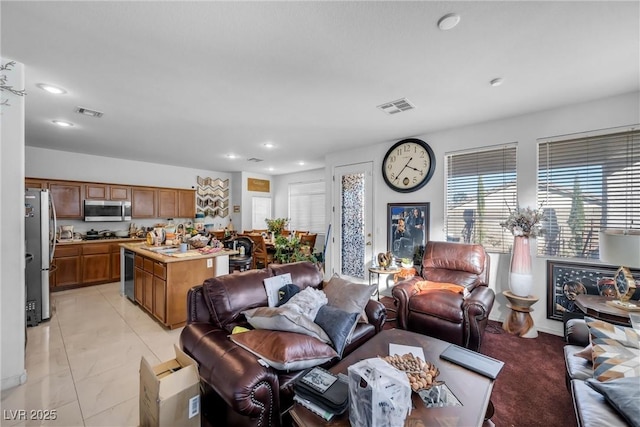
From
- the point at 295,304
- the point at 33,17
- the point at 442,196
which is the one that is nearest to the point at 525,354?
the point at 442,196

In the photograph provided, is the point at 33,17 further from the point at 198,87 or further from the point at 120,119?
the point at 120,119

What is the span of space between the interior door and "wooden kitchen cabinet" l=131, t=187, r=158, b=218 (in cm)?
418

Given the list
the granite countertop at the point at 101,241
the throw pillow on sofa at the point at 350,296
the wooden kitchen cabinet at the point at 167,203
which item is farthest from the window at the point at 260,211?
the throw pillow on sofa at the point at 350,296

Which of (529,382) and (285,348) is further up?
(285,348)

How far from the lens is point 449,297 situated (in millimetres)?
2707

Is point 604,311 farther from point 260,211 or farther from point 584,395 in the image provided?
point 260,211

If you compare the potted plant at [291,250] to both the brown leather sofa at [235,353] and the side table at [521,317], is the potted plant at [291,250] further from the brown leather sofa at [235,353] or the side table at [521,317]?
the side table at [521,317]

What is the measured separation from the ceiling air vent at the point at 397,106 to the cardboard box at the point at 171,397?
9.65 feet

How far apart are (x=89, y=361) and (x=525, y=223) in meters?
4.71

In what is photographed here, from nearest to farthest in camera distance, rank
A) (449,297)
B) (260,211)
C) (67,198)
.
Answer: (449,297) < (67,198) < (260,211)

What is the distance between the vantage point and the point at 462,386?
1442mm

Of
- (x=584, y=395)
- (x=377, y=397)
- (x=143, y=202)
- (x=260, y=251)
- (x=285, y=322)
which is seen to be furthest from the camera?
(x=143, y=202)

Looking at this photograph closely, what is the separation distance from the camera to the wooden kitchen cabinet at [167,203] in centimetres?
607

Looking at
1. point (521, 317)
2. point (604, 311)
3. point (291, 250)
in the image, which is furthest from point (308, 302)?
point (291, 250)
